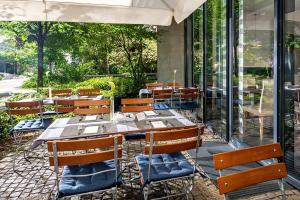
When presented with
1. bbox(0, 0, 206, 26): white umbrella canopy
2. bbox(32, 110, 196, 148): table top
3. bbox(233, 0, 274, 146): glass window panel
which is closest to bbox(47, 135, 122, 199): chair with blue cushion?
bbox(32, 110, 196, 148): table top

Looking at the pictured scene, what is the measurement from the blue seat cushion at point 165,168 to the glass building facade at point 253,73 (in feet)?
5.09

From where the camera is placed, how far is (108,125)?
10.2 feet

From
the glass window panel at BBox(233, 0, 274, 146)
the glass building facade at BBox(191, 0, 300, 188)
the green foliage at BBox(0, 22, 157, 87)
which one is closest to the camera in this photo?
the glass building facade at BBox(191, 0, 300, 188)

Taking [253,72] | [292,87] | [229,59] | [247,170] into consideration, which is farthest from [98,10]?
[247,170]

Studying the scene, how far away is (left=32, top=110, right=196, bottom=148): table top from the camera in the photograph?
2.74 metres

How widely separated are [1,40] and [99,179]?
37.7 ft

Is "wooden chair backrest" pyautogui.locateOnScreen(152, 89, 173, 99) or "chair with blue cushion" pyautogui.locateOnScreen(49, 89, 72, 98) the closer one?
"wooden chair backrest" pyautogui.locateOnScreen(152, 89, 173, 99)

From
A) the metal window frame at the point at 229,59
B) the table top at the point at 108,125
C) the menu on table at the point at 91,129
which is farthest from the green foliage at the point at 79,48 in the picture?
the menu on table at the point at 91,129

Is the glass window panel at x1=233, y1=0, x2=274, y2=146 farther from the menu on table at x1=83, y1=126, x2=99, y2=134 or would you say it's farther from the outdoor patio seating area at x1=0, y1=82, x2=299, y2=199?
the menu on table at x1=83, y1=126, x2=99, y2=134

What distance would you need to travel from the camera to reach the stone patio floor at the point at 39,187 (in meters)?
3.05

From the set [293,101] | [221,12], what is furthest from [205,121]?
[293,101]

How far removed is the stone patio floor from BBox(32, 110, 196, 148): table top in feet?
2.61

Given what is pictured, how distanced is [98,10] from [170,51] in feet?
14.5

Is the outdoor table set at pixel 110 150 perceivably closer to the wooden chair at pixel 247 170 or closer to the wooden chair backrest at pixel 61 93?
the wooden chair at pixel 247 170
